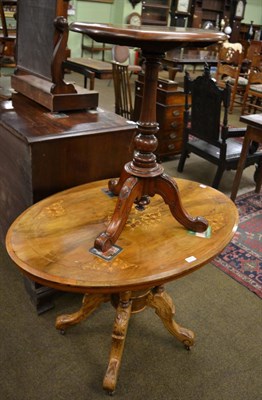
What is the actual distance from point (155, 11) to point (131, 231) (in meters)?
8.01

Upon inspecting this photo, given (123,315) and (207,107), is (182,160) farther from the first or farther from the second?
(123,315)

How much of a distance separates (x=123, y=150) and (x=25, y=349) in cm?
92

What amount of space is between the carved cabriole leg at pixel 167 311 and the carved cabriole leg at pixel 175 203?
31 cm

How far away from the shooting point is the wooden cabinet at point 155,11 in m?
7.90

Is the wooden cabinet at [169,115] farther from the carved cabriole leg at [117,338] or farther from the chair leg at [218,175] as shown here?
the carved cabriole leg at [117,338]

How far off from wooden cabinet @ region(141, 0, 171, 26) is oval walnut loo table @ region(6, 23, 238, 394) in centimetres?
744

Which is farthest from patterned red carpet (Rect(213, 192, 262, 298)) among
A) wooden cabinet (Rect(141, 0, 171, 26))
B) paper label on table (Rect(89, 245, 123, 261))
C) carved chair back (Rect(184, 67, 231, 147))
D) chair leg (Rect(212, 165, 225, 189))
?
wooden cabinet (Rect(141, 0, 171, 26))

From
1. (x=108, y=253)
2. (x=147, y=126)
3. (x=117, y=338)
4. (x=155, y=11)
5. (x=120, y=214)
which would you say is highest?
(x=155, y=11)

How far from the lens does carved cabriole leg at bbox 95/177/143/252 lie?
1.12 metres

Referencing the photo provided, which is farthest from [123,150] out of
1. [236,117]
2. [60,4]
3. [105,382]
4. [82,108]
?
[236,117]

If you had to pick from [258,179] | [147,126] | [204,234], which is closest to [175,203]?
[204,234]

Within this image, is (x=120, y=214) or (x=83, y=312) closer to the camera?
(x=120, y=214)

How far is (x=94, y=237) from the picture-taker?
3.94 feet

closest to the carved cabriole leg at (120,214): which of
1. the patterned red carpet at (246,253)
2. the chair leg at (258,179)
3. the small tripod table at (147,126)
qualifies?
→ the small tripod table at (147,126)
